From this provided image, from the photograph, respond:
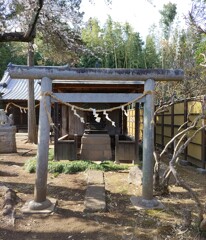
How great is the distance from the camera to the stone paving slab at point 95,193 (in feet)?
14.3

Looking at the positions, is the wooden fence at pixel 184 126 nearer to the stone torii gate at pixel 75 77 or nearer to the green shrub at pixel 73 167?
the stone torii gate at pixel 75 77

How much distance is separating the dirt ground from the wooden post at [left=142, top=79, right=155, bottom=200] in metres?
0.36

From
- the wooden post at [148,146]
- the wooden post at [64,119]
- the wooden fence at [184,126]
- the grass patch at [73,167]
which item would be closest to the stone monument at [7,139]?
the wooden post at [64,119]

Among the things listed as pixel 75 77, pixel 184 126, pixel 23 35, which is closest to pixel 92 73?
pixel 75 77

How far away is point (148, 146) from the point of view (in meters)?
4.51

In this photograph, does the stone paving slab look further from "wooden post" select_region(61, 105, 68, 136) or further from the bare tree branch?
"wooden post" select_region(61, 105, 68, 136)

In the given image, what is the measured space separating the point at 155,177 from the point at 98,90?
4843 mm

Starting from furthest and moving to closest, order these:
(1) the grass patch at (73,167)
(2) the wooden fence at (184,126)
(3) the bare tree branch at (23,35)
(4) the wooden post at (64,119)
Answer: (4) the wooden post at (64,119) → (2) the wooden fence at (184,126) → (1) the grass patch at (73,167) → (3) the bare tree branch at (23,35)

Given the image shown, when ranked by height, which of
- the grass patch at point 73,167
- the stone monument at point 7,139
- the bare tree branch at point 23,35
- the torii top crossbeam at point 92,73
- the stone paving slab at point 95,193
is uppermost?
the bare tree branch at point 23,35

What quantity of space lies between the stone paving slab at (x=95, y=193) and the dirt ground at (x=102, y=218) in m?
0.11

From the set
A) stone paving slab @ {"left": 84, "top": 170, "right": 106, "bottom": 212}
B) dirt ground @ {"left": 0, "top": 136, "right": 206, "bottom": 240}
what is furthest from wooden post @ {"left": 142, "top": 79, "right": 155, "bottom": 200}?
stone paving slab @ {"left": 84, "top": 170, "right": 106, "bottom": 212}

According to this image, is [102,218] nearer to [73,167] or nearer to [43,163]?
[43,163]

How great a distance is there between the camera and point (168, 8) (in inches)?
1069

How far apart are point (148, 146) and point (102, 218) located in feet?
4.42
